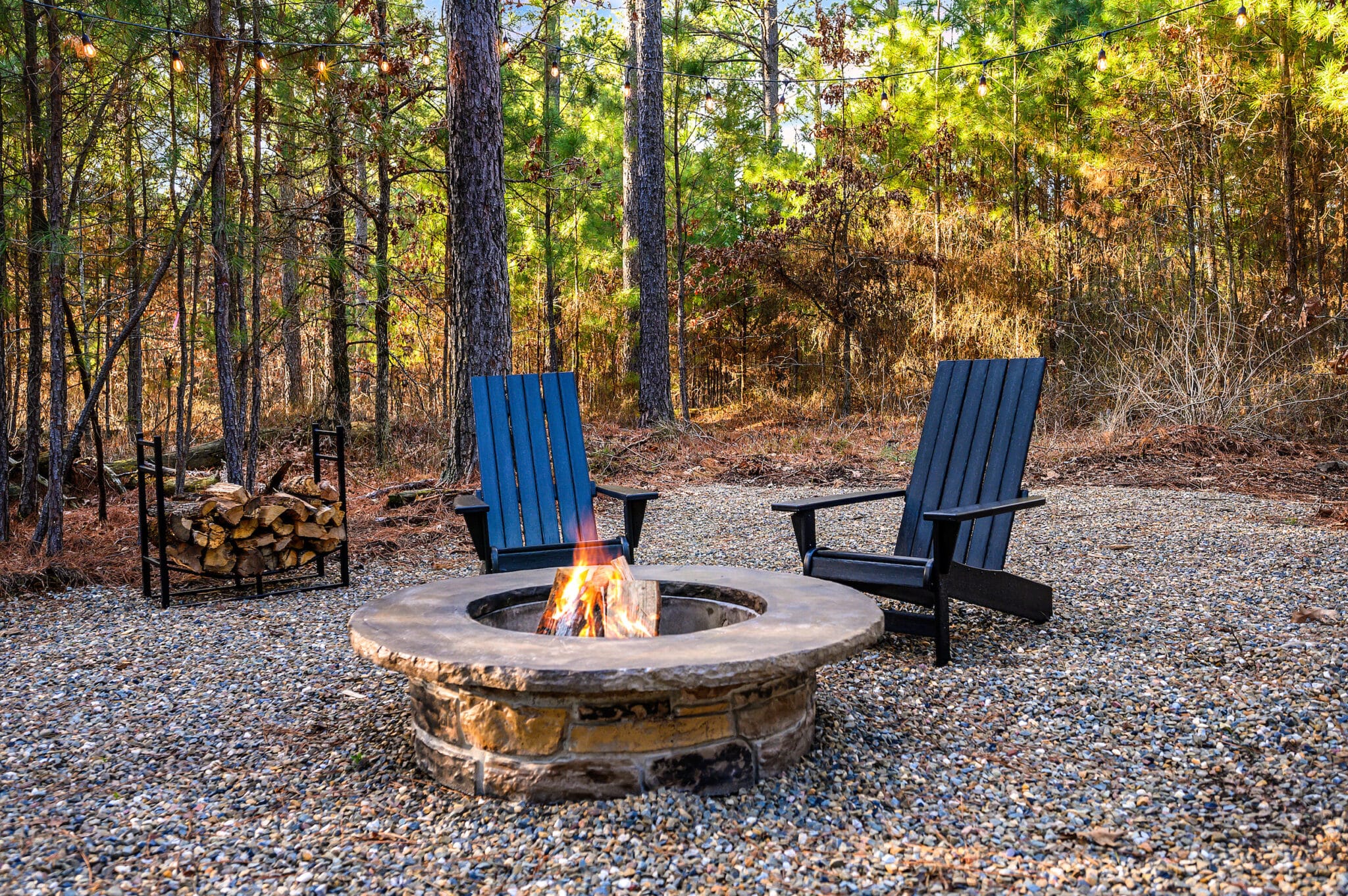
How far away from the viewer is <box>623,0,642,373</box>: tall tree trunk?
10.5 m

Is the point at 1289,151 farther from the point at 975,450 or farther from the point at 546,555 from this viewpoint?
the point at 546,555

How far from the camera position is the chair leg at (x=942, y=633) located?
2920 millimetres

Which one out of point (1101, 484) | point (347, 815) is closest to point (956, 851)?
point (347, 815)

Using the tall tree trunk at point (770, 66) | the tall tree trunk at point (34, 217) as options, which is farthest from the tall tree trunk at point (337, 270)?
the tall tree trunk at point (770, 66)


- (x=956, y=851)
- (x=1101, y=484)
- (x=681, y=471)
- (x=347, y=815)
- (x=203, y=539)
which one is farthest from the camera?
(x=681, y=471)

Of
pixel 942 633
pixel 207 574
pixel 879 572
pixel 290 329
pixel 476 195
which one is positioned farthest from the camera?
pixel 290 329

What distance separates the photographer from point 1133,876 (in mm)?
1664

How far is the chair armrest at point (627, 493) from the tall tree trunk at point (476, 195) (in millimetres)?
2617

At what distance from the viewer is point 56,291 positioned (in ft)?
14.3

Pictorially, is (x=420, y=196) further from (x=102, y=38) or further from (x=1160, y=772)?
(x=1160, y=772)

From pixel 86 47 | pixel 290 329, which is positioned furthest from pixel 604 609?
pixel 290 329

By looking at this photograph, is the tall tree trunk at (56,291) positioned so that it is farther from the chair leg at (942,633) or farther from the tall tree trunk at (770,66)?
the tall tree trunk at (770,66)

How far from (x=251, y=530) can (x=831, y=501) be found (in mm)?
2554

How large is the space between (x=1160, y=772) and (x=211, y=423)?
32.6 ft
